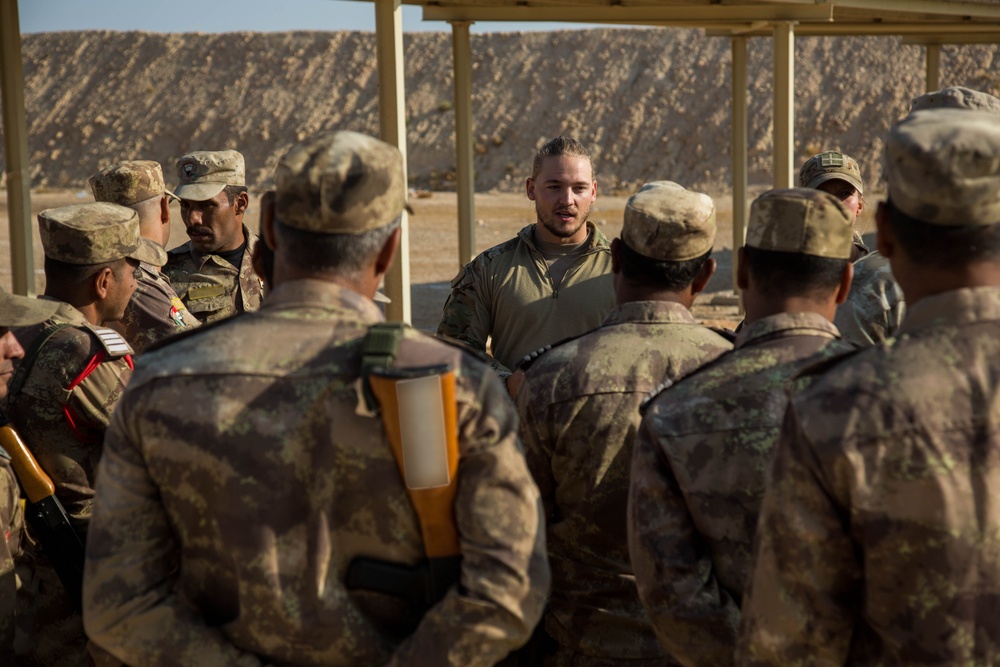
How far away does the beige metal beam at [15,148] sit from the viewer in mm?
8953

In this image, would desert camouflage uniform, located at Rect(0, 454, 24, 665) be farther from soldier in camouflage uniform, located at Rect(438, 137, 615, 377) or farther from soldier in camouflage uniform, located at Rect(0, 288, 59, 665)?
A: soldier in camouflage uniform, located at Rect(438, 137, 615, 377)

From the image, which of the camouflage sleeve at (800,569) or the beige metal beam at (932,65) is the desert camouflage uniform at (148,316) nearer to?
the camouflage sleeve at (800,569)

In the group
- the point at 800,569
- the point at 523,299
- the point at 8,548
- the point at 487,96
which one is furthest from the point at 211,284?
the point at 487,96

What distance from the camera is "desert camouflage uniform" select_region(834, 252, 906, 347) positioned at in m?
3.85

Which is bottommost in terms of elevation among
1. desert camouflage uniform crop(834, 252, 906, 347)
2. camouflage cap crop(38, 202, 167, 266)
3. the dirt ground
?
the dirt ground

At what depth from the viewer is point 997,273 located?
1.93 metres

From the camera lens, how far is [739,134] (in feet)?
48.2

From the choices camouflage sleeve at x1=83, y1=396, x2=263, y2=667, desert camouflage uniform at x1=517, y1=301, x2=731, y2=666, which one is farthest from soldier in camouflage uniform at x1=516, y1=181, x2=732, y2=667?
camouflage sleeve at x1=83, y1=396, x2=263, y2=667

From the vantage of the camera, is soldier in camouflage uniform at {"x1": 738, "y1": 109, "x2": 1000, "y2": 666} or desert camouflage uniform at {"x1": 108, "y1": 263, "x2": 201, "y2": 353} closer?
soldier in camouflage uniform at {"x1": 738, "y1": 109, "x2": 1000, "y2": 666}

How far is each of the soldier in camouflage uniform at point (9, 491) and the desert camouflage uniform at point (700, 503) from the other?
5.34ft

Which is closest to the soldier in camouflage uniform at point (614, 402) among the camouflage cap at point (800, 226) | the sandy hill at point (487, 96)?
the camouflage cap at point (800, 226)

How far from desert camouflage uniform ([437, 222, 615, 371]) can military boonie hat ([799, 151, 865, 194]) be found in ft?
3.59

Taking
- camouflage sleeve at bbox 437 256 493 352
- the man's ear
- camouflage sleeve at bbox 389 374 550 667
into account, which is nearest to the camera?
camouflage sleeve at bbox 389 374 550 667

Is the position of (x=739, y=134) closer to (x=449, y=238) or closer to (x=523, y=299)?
(x=523, y=299)
